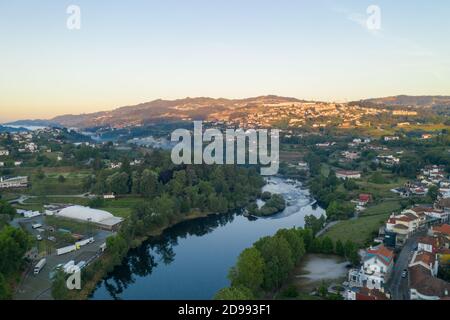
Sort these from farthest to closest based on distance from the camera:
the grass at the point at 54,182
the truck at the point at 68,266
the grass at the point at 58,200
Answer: the grass at the point at 54,182, the grass at the point at 58,200, the truck at the point at 68,266

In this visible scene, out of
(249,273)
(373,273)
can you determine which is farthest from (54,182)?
(373,273)

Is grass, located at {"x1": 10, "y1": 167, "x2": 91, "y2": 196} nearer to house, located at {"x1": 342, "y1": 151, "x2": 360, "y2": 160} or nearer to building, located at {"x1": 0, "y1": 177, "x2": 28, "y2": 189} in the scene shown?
building, located at {"x1": 0, "y1": 177, "x2": 28, "y2": 189}

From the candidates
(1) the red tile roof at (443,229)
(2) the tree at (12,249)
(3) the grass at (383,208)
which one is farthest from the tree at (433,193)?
(2) the tree at (12,249)

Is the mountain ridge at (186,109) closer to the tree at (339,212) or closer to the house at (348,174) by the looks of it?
the house at (348,174)

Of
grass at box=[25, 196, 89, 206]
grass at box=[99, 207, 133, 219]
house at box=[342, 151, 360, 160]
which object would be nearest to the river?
grass at box=[99, 207, 133, 219]
